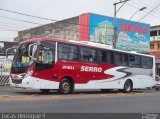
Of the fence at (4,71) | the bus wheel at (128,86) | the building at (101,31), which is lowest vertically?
the bus wheel at (128,86)

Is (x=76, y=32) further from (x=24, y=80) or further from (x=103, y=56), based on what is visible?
(x=24, y=80)

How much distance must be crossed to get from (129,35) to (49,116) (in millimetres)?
40406

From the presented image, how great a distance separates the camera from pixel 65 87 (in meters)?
21.3

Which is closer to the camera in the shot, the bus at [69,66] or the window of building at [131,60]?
the bus at [69,66]

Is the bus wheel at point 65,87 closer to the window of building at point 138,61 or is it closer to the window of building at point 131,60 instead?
the window of building at point 131,60

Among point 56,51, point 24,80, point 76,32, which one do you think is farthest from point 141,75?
point 76,32

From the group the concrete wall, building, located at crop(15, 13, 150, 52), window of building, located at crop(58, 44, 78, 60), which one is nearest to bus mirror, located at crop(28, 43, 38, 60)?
window of building, located at crop(58, 44, 78, 60)

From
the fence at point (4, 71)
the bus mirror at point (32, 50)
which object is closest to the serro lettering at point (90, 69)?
the bus mirror at point (32, 50)

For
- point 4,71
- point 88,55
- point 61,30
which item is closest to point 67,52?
point 88,55

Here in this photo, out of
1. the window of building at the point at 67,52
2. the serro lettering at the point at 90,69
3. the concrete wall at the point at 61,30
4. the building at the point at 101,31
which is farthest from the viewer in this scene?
the concrete wall at the point at 61,30

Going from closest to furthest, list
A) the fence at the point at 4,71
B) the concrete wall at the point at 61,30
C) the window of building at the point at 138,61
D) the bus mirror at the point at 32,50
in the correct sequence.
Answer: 1. the bus mirror at the point at 32,50
2. the window of building at the point at 138,61
3. the fence at the point at 4,71
4. the concrete wall at the point at 61,30

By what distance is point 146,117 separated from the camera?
1155 cm

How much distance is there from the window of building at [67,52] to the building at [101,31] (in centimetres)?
2282

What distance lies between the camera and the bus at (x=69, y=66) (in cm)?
1978
